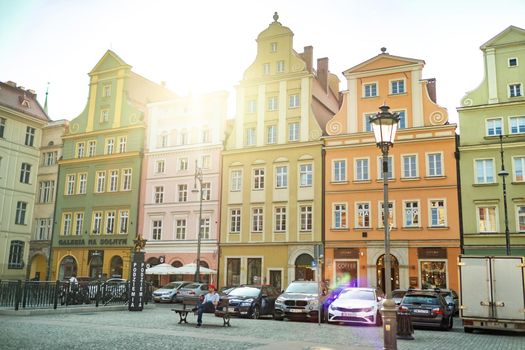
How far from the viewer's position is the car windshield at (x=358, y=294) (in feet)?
72.2

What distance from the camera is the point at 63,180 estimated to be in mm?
52562

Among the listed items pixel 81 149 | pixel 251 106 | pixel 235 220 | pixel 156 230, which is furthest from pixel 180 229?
pixel 81 149

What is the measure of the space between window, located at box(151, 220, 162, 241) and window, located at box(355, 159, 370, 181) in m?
18.2

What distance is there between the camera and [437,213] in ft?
117

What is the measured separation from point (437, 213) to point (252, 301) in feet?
55.4

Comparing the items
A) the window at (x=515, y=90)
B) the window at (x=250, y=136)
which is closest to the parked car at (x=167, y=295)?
the window at (x=250, y=136)

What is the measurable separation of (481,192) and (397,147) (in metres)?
6.30

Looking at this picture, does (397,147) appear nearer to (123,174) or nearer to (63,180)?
(123,174)

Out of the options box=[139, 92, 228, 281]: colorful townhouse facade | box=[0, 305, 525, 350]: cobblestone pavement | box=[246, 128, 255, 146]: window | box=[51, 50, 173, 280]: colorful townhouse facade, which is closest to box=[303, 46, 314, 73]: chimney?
box=[246, 128, 255, 146]: window

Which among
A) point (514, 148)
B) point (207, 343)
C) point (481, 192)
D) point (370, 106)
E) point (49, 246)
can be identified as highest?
point (370, 106)

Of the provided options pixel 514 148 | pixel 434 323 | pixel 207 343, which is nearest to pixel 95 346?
pixel 207 343

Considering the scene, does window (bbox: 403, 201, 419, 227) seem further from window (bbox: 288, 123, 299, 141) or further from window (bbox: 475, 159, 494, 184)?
window (bbox: 288, 123, 299, 141)

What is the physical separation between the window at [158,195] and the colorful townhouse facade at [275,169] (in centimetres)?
679

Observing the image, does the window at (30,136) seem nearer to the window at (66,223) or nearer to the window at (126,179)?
the window at (66,223)
